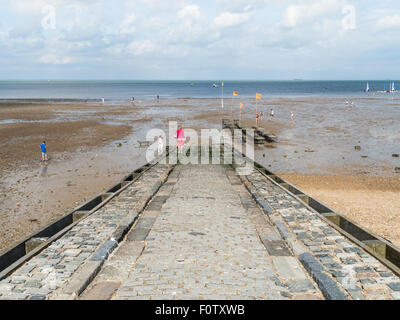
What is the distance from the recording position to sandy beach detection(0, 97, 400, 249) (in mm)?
12938

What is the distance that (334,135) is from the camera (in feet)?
102

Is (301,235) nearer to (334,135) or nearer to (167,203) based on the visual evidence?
(167,203)

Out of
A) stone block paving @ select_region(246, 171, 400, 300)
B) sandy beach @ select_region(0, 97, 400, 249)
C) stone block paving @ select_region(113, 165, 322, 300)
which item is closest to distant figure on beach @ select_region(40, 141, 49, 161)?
sandy beach @ select_region(0, 97, 400, 249)

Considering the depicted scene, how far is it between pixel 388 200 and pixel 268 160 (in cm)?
891

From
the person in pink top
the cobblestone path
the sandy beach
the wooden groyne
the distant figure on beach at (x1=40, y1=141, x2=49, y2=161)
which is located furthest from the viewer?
the wooden groyne

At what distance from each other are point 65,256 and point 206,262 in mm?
2857

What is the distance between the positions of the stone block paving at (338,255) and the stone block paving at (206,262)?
0.62 meters

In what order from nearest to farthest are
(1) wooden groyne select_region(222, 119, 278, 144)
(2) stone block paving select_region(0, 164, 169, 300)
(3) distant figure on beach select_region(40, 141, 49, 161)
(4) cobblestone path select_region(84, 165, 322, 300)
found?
1. (2) stone block paving select_region(0, 164, 169, 300)
2. (4) cobblestone path select_region(84, 165, 322, 300)
3. (3) distant figure on beach select_region(40, 141, 49, 161)
4. (1) wooden groyne select_region(222, 119, 278, 144)

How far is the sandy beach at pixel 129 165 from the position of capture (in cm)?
1294

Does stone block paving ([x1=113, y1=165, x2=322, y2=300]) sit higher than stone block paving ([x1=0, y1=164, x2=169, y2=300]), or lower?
lower

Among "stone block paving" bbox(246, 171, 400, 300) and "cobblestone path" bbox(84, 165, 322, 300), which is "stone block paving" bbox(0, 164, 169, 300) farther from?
"stone block paving" bbox(246, 171, 400, 300)

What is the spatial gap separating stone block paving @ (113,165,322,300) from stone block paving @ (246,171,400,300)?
619mm

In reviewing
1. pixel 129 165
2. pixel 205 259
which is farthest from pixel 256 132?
pixel 205 259

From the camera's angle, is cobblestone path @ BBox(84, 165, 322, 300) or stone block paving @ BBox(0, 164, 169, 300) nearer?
stone block paving @ BBox(0, 164, 169, 300)
